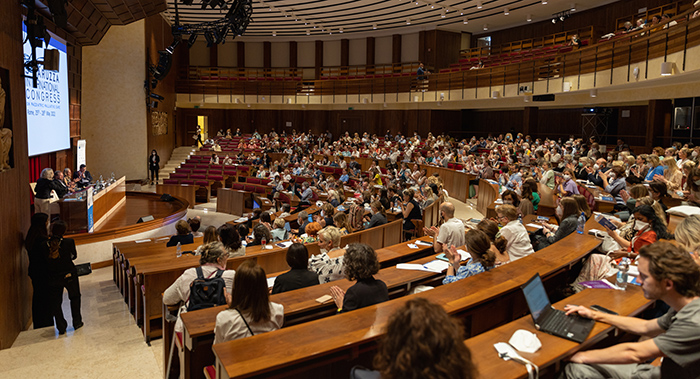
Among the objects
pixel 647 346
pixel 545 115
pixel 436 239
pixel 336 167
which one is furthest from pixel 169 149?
pixel 647 346

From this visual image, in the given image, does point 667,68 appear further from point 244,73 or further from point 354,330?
point 244,73

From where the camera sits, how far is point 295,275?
12.7 ft

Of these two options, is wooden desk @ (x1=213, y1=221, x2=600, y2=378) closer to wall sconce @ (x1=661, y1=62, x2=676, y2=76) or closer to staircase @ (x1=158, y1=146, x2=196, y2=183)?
wall sconce @ (x1=661, y1=62, x2=676, y2=76)

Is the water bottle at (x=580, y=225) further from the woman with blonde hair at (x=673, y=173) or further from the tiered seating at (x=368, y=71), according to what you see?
the tiered seating at (x=368, y=71)

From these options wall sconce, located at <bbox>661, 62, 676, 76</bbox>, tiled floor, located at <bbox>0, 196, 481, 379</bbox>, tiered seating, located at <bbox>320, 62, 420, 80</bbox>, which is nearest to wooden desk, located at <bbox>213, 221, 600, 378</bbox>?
tiled floor, located at <bbox>0, 196, 481, 379</bbox>

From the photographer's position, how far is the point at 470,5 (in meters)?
19.5

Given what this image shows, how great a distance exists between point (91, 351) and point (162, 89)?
17975 mm

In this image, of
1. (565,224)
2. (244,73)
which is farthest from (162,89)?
(565,224)

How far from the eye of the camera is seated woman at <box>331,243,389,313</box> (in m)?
3.17

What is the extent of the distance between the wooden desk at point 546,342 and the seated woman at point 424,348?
0.51m

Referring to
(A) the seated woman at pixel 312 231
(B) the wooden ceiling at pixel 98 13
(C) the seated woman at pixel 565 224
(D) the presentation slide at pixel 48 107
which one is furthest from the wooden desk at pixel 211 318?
(B) the wooden ceiling at pixel 98 13

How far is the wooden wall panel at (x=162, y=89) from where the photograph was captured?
703 inches

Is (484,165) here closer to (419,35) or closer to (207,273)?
(207,273)

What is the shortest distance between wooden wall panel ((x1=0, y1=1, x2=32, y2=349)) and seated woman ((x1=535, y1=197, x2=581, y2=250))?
5.93 m
